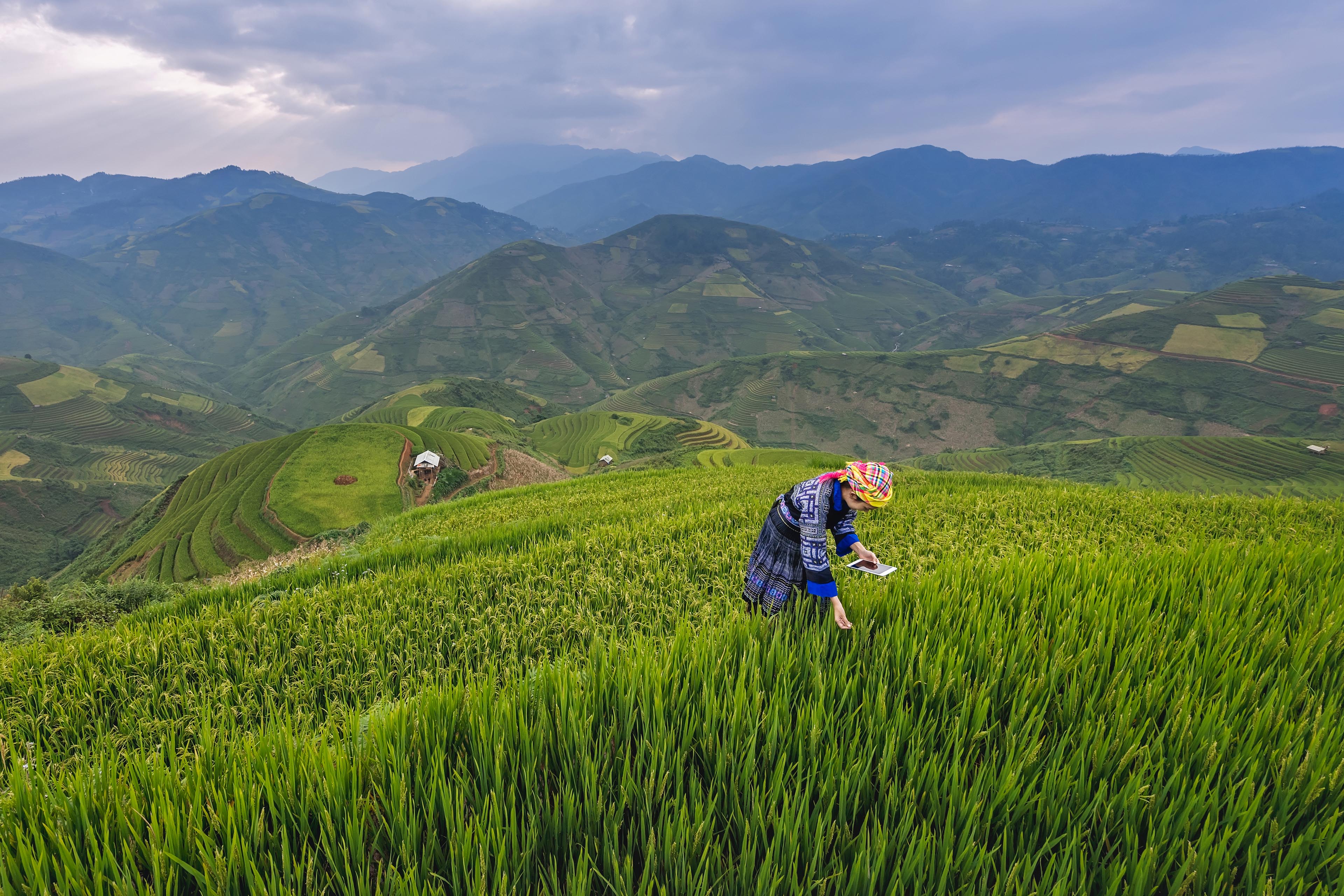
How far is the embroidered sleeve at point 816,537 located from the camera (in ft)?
13.7

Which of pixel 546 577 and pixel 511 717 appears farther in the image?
pixel 546 577

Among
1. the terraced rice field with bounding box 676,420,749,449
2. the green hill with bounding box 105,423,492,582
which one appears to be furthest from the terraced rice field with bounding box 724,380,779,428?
the green hill with bounding box 105,423,492,582

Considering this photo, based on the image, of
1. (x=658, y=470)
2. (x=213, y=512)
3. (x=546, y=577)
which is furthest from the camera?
(x=213, y=512)

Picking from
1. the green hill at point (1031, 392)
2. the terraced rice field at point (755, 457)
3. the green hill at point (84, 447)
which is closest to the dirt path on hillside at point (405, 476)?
the terraced rice field at point (755, 457)

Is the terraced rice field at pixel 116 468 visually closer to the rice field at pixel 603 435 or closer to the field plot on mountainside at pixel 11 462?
the field plot on mountainside at pixel 11 462

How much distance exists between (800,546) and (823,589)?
1.68 feet

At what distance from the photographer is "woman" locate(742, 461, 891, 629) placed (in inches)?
165

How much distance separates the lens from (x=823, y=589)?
13.7 ft

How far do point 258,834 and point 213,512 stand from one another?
190ft

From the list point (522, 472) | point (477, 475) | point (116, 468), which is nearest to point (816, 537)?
point (477, 475)

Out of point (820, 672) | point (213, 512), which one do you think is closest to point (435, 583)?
point (820, 672)

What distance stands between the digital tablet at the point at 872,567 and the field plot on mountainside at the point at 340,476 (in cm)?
4330

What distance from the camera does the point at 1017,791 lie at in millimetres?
2307

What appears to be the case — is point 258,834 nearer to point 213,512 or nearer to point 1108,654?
point 1108,654
